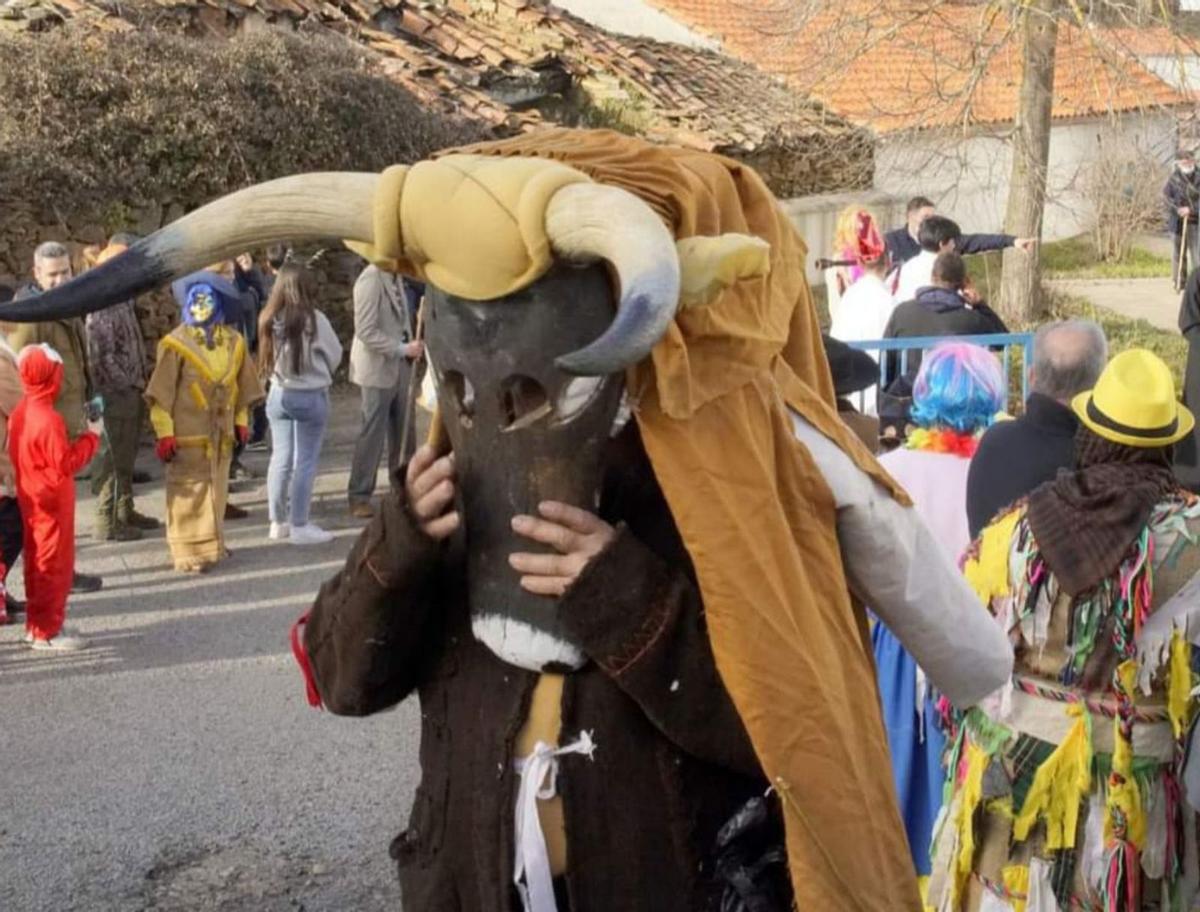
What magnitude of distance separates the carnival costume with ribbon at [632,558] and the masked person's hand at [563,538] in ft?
0.08

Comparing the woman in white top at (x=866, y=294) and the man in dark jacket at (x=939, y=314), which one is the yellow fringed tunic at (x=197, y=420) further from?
the man in dark jacket at (x=939, y=314)

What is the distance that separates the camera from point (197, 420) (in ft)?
29.1

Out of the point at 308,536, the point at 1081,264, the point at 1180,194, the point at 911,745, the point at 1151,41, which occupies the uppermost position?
the point at 1151,41

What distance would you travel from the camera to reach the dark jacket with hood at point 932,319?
26.2ft

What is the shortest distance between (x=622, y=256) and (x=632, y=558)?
0.44 meters

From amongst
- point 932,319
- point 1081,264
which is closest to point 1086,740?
point 932,319

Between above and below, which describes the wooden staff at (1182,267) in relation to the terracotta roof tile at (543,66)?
below

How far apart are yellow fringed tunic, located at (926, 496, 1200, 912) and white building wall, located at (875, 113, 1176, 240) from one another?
521 inches

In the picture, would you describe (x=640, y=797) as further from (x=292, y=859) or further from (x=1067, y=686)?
(x=292, y=859)

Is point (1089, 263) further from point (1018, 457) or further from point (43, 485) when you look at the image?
point (1018, 457)

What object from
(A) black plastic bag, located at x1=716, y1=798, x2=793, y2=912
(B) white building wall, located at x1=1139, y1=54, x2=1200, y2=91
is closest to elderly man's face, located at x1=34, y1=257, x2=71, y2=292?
(A) black plastic bag, located at x1=716, y1=798, x2=793, y2=912

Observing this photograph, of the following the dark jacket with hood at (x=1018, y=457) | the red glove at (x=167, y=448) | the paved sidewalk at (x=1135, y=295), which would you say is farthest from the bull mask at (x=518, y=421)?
the paved sidewalk at (x=1135, y=295)

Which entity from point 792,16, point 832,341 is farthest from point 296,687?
point 792,16

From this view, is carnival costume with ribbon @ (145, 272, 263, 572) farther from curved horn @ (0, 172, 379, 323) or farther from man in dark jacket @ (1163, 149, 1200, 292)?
man in dark jacket @ (1163, 149, 1200, 292)
